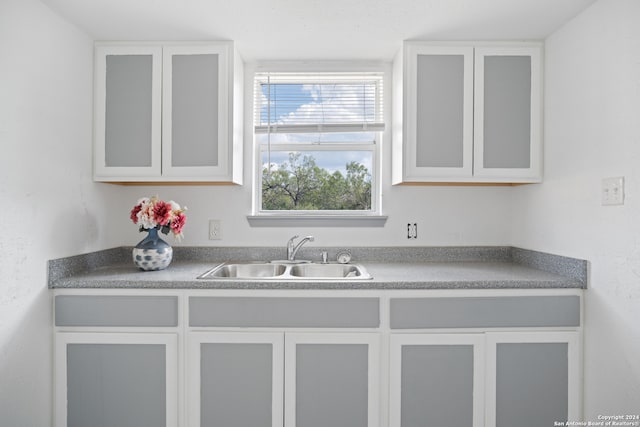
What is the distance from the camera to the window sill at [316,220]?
2422 mm

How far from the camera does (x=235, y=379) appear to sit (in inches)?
70.0

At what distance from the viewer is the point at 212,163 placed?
6.95ft

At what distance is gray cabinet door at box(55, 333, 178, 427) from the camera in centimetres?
178

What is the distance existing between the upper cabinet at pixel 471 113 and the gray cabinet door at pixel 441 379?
878 mm

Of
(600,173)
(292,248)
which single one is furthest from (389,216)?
(600,173)

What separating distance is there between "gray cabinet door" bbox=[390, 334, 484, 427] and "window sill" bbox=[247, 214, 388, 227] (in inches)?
33.2

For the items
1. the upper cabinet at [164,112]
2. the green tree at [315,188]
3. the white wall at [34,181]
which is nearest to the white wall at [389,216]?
the green tree at [315,188]

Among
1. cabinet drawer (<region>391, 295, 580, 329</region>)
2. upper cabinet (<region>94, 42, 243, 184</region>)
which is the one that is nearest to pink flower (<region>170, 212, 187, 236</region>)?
upper cabinet (<region>94, 42, 243, 184</region>)

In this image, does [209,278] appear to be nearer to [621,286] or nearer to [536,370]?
[536,370]

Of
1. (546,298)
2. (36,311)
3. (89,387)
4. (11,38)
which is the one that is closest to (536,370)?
(546,298)

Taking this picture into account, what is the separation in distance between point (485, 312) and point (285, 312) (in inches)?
37.9

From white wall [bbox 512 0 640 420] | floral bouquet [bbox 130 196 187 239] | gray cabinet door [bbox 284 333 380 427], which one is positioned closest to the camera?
white wall [bbox 512 0 640 420]

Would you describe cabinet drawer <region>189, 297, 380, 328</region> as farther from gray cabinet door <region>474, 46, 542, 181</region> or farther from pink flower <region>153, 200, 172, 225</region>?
gray cabinet door <region>474, 46, 542, 181</region>

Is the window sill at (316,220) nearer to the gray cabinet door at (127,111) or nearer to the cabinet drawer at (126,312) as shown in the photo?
the gray cabinet door at (127,111)
